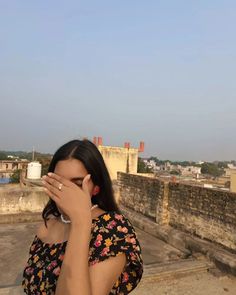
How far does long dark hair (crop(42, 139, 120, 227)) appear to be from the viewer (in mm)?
1436

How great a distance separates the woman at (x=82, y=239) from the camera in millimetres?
1182

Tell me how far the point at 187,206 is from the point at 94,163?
7276mm

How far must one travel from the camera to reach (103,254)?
1.25 m

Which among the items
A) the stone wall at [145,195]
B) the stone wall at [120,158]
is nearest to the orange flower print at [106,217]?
the stone wall at [145,195]

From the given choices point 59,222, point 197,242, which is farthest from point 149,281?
point 59,222

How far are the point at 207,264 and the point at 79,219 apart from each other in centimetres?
595

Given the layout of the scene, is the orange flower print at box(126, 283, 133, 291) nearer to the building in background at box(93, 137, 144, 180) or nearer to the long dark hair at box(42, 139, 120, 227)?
the long dark hair at box(42, 139, 120, 227)

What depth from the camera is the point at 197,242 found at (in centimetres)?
741

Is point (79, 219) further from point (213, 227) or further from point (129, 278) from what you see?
point (213, 227)

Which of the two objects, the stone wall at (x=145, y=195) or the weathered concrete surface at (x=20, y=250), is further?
the stone wall at (x=145, y=195)

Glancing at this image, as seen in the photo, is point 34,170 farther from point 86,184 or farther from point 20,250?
point 86,184

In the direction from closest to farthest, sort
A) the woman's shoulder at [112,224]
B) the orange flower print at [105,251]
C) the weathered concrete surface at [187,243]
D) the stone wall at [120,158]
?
the orange flower print at [105,251]
the woman's shoulder at [112,224]
the weathered concrete surface at [187,243]
the stone wall at [120,158]

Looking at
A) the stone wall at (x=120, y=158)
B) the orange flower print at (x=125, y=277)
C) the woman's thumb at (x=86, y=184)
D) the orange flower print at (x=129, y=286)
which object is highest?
the stone wall at (x=120, y=158)

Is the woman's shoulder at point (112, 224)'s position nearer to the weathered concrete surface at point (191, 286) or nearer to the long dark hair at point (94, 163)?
the long dark hair at point (94, 163)
